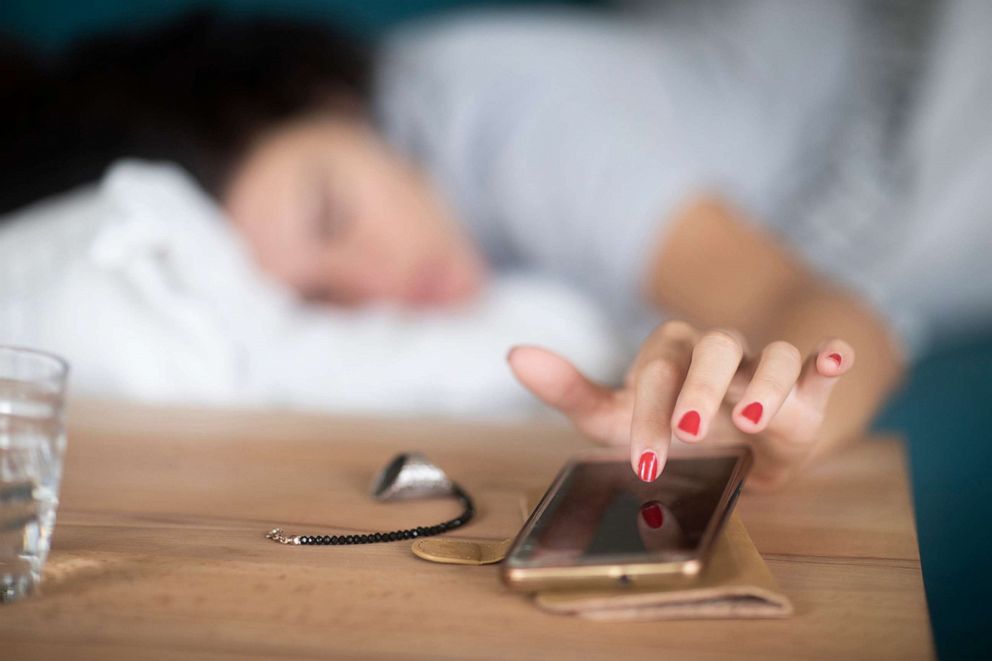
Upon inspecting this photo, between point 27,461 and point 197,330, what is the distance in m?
0.57

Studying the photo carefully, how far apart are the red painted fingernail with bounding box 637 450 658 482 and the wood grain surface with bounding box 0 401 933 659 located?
8 cm

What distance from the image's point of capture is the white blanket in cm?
99

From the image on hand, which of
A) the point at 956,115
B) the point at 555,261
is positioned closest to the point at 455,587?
the point at 555,261

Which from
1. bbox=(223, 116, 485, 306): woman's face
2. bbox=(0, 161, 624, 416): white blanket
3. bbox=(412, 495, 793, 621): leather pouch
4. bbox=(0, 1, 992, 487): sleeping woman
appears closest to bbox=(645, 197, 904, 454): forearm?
bbox=(0, 1, 992, 487): sleeping woman

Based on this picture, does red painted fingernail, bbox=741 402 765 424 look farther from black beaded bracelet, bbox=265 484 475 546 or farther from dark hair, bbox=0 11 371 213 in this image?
dark hair, bbox=0 11 371 213

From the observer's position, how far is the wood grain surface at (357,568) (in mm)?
416

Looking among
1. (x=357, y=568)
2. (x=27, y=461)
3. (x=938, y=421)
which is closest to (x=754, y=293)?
(x=938, y=421)

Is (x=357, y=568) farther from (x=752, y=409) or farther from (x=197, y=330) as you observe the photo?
(x=197, y=330)

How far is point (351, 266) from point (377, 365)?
0.25 metres

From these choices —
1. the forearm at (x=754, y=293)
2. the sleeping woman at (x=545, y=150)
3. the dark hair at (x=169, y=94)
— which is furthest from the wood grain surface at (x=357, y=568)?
the dark hair at (x=169, y=94)

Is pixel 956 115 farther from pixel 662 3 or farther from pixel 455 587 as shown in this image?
pixel 455 587

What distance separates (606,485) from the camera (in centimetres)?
54

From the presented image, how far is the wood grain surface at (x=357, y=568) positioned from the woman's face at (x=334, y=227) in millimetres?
505

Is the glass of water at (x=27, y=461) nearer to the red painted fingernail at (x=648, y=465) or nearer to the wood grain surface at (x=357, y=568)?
the wood grain surface at (x=357, y=568)
